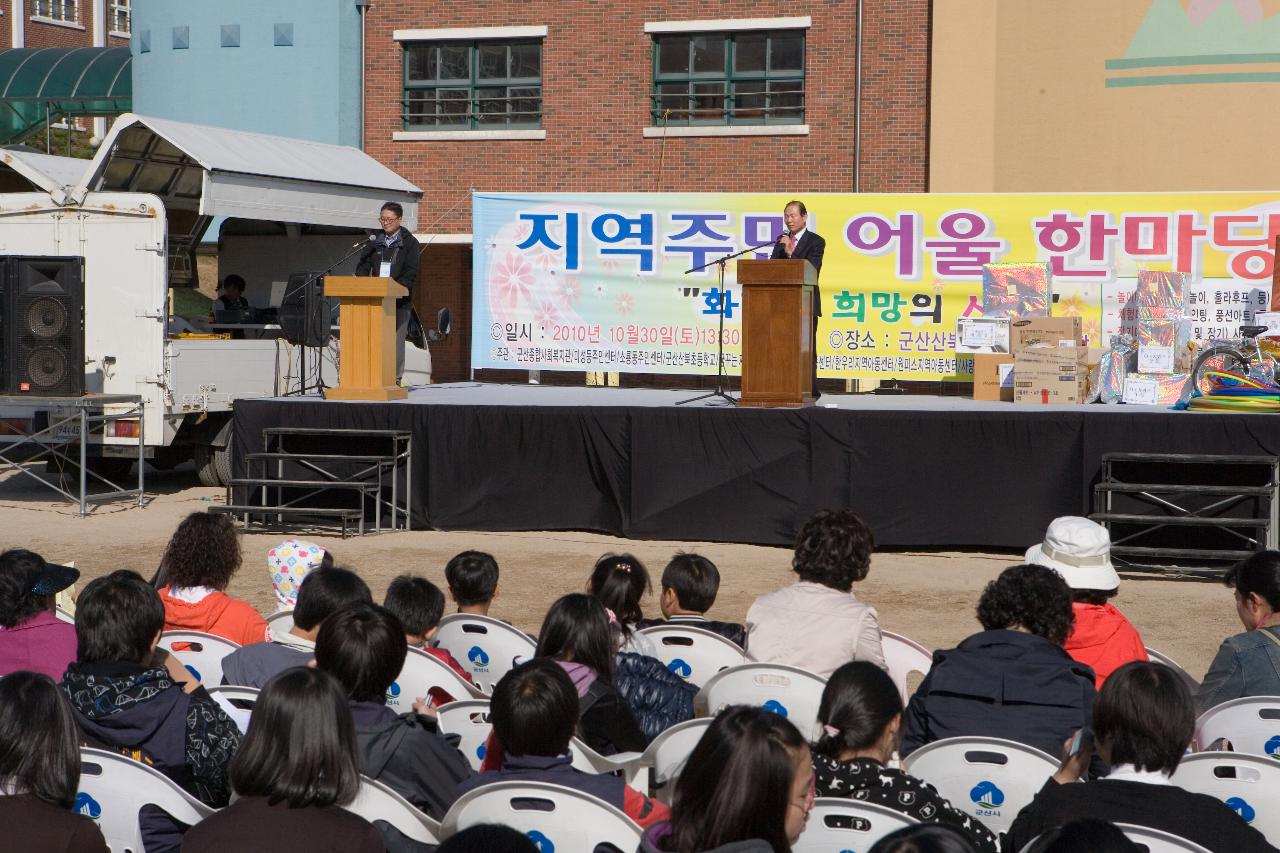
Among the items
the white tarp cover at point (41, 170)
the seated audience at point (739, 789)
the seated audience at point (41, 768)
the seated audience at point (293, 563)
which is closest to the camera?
the seated audience at point (739, 789)

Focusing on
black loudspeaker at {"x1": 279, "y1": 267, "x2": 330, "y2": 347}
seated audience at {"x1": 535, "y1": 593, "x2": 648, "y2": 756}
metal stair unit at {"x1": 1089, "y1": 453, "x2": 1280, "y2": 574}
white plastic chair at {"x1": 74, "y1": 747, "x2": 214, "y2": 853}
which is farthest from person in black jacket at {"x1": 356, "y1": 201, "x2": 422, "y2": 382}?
white plastic chair at {"x1": 74, "y1": 747, "x2": 214, "y2": 853}

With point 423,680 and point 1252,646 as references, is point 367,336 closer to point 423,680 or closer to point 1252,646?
point 423,680

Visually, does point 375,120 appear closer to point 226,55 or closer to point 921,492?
point 226,55

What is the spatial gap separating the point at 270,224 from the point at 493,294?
12.5 ft

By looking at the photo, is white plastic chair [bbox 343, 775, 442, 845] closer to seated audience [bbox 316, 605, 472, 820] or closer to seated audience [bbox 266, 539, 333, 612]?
seated audience [bbox 316, 605, 472, 820]

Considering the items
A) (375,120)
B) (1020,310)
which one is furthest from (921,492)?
(375,120)

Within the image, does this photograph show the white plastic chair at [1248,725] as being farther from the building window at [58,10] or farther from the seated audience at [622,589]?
the building window at [58,10]

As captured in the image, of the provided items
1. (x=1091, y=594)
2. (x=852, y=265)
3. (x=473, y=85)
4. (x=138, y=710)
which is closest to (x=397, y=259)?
(x=852, y=265)

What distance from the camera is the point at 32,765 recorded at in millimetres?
2992

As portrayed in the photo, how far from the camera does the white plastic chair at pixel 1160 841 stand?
9.25 feet

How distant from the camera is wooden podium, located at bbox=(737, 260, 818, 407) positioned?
34.5ft

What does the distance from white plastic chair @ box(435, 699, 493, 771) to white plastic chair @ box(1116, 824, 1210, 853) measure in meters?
1.91

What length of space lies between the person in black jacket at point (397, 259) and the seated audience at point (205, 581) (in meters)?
6.91

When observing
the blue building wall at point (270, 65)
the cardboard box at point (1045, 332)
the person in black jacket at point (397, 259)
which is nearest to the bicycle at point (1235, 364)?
the cardboard box at point (1045, 332)
